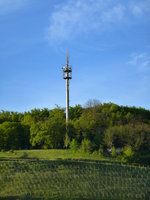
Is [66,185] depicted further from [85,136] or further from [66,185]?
[85,136]

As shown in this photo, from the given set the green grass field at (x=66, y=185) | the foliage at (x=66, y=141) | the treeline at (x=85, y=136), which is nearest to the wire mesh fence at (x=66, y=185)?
the green grass field at (x=66, y=185)

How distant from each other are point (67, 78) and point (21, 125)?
685 centimetres

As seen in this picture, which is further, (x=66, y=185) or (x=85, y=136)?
(x=85, y=136)

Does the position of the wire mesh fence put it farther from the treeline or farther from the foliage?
the foliage

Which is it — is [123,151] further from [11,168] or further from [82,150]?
[11,168]

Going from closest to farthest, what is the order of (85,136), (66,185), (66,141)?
(66,185), (66,141), (85,136)

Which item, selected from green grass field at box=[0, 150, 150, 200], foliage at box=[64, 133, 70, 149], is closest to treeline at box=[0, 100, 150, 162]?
foliage at box=[64, 133, 70, 149]

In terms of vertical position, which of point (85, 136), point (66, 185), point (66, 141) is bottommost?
point (66, 185)

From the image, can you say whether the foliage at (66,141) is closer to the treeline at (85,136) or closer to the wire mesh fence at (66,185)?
the treeline at (85,136)

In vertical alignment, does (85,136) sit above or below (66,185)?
above

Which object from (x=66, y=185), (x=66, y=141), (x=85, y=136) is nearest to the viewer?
(x=66, y=185)

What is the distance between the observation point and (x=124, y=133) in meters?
22.0

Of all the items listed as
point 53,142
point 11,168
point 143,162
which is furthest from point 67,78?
point 11,168

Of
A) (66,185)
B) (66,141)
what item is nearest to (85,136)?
(66,141)
